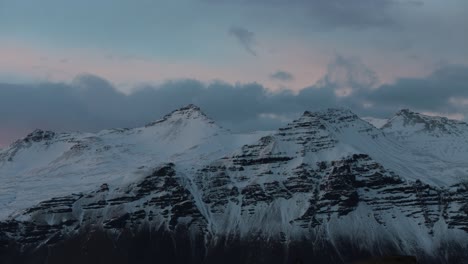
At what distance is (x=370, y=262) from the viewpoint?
84625 mm

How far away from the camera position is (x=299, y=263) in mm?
97438

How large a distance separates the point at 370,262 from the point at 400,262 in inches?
124

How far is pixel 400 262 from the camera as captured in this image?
83125mm

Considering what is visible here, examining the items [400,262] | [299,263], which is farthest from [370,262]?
[299,263]

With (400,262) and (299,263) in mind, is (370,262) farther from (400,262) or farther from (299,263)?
(299,263)

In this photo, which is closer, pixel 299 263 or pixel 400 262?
pixel 400 262

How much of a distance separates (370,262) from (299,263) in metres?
14.4

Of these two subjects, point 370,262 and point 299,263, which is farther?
point 299,263

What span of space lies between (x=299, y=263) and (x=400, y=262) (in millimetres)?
17084
